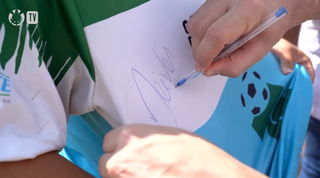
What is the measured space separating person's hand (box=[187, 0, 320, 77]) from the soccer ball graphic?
0.13 meters

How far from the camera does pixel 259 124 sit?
0.68 m

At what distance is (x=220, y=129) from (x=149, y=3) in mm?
296

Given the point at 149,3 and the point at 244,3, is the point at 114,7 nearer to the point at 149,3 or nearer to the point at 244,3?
the point at 149,3

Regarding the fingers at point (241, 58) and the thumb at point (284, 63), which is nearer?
the fingers at point (241, 58)

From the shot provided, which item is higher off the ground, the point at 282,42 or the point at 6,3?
the point at 6,3

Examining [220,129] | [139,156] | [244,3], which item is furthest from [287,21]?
[139,156]

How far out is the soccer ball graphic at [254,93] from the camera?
650 mm

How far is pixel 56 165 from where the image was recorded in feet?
1.21

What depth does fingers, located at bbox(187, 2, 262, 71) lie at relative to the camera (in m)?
0.45

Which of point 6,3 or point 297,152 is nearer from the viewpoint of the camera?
point 6,3

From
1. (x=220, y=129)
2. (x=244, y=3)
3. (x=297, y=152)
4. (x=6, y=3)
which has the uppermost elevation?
(x=6, y=3)
